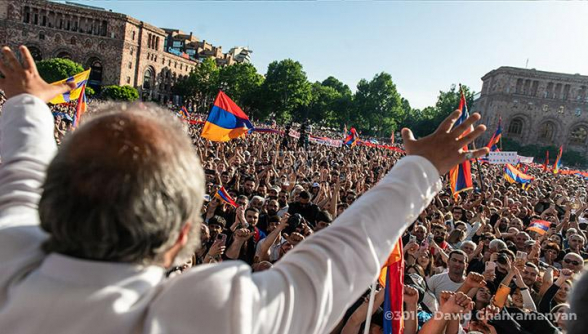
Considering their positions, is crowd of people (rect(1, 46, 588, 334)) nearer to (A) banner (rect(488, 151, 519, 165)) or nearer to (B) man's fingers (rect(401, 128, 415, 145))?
(B) man's fingers (rect(401, 128, 415, 145))

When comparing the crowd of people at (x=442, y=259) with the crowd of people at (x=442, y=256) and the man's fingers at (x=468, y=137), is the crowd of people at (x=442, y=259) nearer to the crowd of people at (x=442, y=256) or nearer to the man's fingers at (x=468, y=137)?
the crowd of people at (x=442, y=256)

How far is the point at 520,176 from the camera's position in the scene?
14344 millimetres

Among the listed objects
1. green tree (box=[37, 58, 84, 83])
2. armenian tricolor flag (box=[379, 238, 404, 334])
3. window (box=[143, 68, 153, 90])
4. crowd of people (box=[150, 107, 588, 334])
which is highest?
window (box=[143, 68, 153, 90])

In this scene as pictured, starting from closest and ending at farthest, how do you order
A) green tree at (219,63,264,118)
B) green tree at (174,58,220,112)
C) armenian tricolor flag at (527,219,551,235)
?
armenian tricolor flag at (527,219,551,235) → green tree at (219,63,264,118) → green tree at (174,58,220,112)

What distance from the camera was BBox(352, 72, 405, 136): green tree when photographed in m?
77.2

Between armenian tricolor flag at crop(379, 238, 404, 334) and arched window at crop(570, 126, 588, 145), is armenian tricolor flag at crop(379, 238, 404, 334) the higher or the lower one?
the lower one

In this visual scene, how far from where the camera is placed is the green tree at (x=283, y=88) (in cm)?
6950

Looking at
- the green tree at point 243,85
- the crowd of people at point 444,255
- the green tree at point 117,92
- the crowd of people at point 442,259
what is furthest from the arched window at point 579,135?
the green tree at point 117,92

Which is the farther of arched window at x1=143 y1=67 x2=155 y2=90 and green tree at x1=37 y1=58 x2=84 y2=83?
arched window at x1=143 y1=67 x2=155 y2=90

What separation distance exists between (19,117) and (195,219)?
26.1 inches

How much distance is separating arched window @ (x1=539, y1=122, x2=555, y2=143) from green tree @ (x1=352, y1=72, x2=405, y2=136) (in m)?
25.4

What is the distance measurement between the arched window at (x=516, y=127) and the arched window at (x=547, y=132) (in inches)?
115

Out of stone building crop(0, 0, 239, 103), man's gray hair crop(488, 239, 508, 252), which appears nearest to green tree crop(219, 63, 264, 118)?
stone building crop(0, 0, 239, 103)

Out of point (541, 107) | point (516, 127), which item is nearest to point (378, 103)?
point (516, 127)
